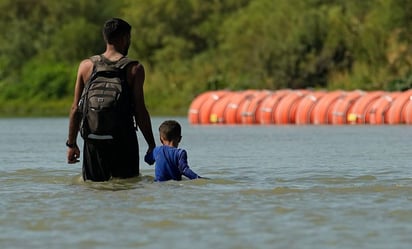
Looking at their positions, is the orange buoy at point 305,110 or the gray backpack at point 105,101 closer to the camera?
the gray backpack at point 105,101

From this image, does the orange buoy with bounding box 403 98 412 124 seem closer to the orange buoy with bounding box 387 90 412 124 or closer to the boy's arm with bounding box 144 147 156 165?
the orange buoy with bounding box 387 90 412 124

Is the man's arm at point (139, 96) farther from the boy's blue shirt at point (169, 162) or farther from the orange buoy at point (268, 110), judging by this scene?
the orange buoy at point (268, 110)

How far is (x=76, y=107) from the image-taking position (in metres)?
11.9

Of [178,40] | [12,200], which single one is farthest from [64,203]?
[178,40]

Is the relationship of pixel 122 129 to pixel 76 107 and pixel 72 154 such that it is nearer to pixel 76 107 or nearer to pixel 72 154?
pixel 76 107

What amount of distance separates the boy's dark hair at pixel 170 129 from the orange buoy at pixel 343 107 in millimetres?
22408

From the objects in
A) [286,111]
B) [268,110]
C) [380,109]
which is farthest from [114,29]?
[268,110]

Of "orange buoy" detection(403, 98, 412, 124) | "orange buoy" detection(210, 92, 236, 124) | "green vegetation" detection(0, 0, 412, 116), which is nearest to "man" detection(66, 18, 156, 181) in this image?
"orange buoy" detection(403, 98, 412, 124)

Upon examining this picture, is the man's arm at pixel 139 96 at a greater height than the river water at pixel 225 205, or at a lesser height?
greater

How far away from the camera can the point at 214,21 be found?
2643 inches

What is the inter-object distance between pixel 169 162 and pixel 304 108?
2380cm

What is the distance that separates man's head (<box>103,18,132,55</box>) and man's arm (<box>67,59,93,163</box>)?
0.90 feet

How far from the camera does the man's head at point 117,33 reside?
39.1 ft

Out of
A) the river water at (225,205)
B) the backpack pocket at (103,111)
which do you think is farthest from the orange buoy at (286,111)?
Answer: the backpack pocket at (103,111)
